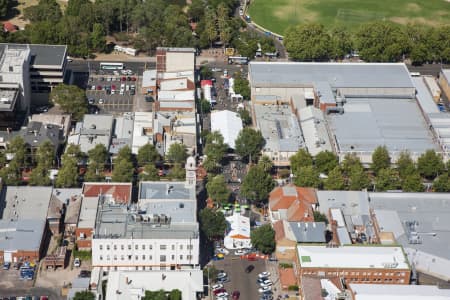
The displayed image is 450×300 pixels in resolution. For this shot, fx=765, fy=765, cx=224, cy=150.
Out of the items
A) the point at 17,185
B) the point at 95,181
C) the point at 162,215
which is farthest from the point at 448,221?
the point at 17,185

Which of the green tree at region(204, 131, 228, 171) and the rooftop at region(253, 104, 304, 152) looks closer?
the green tree at region(204, 131, 228, 171)

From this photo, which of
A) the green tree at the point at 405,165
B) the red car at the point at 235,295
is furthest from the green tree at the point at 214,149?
the green tree at the point at 405,165

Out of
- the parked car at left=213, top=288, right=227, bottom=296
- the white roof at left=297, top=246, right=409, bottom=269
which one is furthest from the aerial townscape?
the parked car at left=213, top=288, right=227, bottom=296

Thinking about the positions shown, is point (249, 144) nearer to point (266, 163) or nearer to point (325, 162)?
point (266, 163)

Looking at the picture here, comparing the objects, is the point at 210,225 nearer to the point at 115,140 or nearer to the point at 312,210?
the point at 312,210

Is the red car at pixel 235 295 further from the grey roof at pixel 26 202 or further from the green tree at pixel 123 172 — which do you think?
the grey roof at pixel 26 202

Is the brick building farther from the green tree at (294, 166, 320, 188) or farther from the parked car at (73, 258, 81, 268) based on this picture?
the parked car at (73, 258, 81, 268)

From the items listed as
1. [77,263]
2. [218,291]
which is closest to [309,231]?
[218,291]
